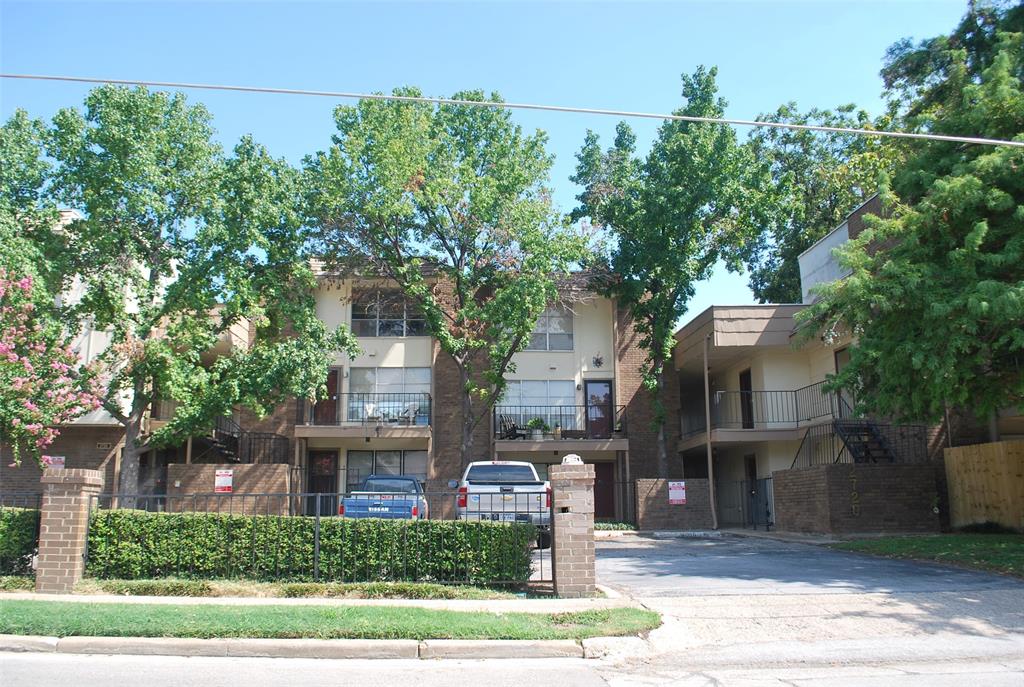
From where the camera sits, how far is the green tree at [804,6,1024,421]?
1420 centimetres

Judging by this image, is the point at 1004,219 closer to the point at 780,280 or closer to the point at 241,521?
the point at 241,521

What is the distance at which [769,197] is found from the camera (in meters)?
28.2

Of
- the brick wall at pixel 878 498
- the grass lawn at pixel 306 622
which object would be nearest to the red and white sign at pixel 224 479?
the grass lawn at pixel 306 622

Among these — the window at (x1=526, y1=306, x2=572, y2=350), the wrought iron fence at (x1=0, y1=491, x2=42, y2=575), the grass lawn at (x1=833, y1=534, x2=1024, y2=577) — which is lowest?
the grass lawn at (x1=833, y1=534, x2=1024, y2=577)

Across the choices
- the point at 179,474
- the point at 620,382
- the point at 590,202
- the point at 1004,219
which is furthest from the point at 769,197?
the point at 179,474

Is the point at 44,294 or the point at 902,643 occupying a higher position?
the point at 44,294

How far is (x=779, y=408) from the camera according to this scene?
2770cm

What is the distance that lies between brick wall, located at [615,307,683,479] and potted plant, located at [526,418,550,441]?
2954 millimetres

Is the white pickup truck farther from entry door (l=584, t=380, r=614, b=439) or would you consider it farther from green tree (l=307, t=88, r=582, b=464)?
entry door (l=584, t=380, r=614, b=439)

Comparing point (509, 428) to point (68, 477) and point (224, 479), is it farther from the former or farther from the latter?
point (68, 477)

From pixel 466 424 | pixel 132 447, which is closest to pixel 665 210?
pixel 466 424

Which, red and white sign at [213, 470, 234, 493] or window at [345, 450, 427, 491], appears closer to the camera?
red and white sign at [213, 470, 234, 493]

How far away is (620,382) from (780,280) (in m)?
13.5

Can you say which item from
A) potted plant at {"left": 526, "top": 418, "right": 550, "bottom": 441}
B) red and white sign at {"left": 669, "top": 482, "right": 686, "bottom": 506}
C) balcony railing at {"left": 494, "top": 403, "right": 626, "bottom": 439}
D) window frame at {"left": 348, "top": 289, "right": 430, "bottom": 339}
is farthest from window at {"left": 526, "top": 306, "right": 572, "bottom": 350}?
red and white sign at {"left": 669, "top": 482, "right": 686, "bottom": 506}
